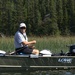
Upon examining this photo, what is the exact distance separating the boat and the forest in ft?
164

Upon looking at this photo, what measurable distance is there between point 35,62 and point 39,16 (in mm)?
54164

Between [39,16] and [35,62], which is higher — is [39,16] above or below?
above

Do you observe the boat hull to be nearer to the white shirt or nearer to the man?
the man

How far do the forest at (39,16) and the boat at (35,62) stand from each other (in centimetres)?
4986

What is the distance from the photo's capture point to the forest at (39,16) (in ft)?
206

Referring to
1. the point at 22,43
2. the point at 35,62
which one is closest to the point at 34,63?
the point at 35,62

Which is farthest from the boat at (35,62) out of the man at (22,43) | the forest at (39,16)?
the forest at (39,16)

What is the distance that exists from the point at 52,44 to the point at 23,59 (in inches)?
284

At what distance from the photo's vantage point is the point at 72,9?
67.1 metres

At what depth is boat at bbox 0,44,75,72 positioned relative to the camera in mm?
10953

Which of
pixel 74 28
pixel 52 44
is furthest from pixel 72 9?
pixel 52 44

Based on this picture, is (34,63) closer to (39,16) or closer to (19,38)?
(19,38)

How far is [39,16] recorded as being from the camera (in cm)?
6506

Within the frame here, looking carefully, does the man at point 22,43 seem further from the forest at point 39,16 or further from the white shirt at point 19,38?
the forest at point 39,16
